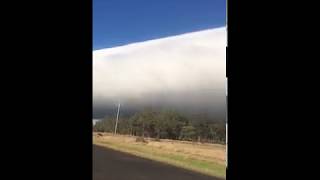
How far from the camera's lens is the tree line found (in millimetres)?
40906

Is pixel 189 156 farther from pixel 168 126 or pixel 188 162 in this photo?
pixel 168 126

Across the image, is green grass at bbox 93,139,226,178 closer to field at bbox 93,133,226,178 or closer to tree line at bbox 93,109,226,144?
field at bbox 93,133,226,178

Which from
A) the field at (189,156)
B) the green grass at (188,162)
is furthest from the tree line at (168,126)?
the green grass at (188,162)

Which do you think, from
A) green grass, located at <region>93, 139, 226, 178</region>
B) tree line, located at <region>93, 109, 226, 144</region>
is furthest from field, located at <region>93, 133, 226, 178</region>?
tree line, located at <region>93, 109, 226, 144</region>

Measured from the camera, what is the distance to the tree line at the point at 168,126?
134 feet

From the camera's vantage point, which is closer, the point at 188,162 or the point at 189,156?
the point at 188,162

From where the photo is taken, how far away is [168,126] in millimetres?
45188

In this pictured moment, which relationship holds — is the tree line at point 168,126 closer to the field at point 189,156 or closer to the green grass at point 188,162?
the field at point 189,156

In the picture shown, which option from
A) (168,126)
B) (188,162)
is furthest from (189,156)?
(168,126)
